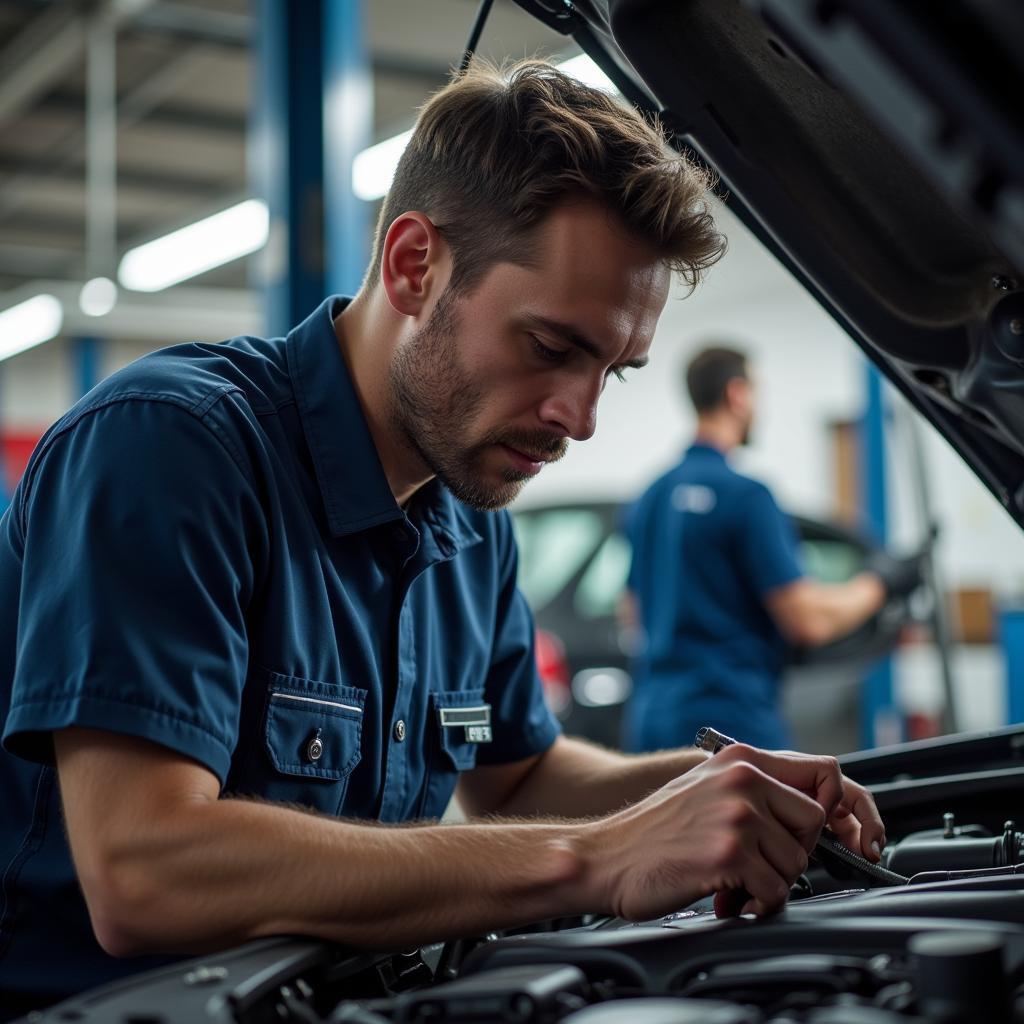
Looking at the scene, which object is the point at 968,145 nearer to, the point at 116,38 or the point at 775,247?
the point at 775,247

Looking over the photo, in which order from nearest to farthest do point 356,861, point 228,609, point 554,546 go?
point 356,861, point 228,609, point 554,546

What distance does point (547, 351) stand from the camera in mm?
1306

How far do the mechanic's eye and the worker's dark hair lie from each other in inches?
83.1

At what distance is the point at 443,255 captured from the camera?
1366mm

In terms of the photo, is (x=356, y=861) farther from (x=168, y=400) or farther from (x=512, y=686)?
(x=512, y=686)

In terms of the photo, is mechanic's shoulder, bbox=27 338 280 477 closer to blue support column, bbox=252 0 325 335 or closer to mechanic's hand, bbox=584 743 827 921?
mechanic's hand, bbox=584 743 827 921

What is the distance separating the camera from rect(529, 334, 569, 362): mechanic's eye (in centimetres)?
130

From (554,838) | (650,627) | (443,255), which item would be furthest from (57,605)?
(650,627)

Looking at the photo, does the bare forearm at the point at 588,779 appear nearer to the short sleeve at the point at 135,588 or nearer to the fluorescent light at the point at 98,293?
the short sleeve at the point at 135,588

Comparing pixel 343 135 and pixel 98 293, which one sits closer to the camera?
pixel 343 135

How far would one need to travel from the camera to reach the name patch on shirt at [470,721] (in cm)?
145

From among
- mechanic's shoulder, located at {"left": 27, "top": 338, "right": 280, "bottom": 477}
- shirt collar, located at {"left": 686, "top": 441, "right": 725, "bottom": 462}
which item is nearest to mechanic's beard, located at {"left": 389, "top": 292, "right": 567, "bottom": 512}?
mechanic's shoulder, located at {"left": 27, "top": 338, "right": 280, "bottom": 477}

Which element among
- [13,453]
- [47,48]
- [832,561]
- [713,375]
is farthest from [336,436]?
[13,453]

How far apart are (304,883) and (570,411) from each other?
0.55 meters
